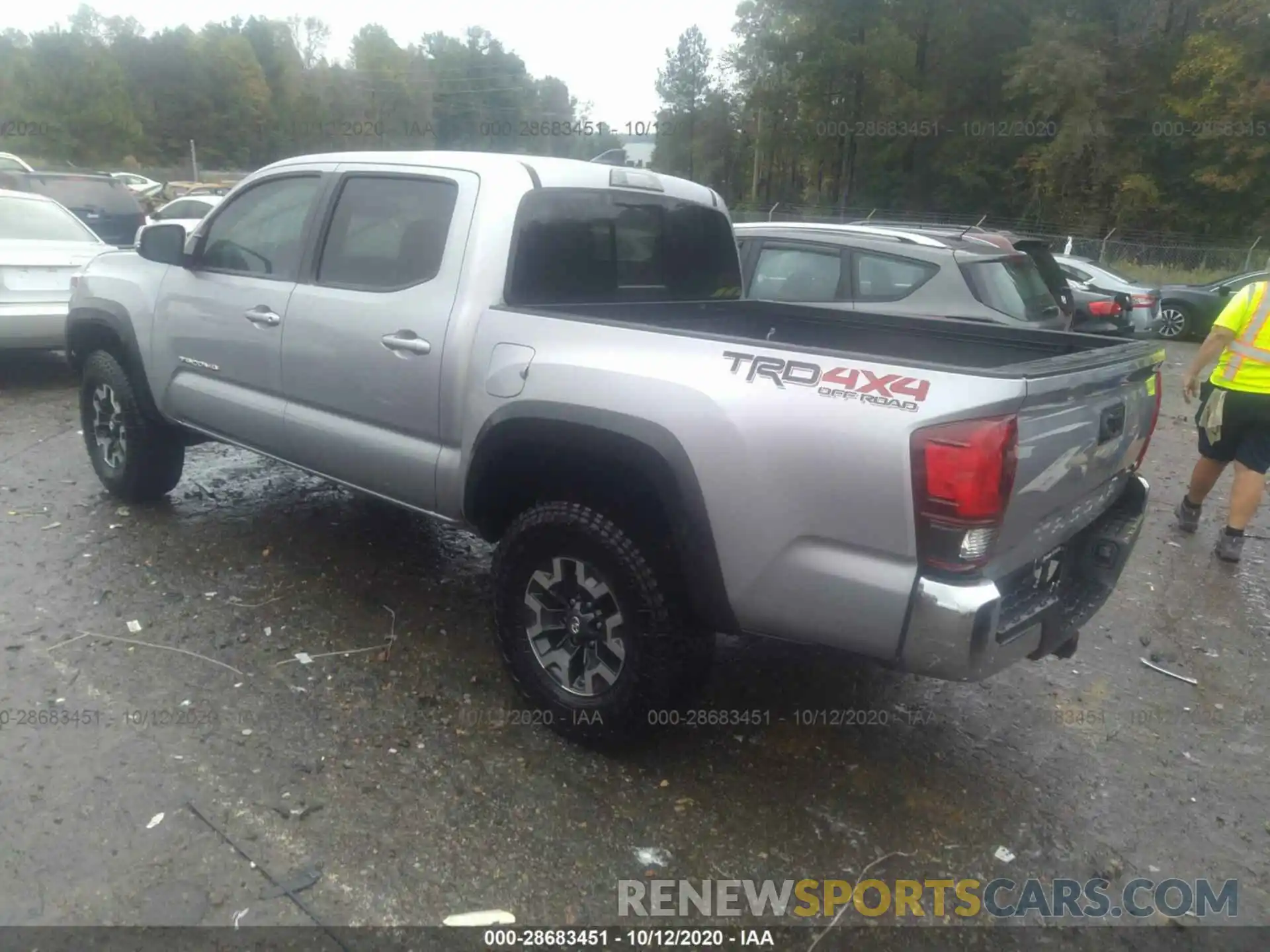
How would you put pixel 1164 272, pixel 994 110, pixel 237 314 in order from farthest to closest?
pixel 994 110 → pixel 1164 272 → pixel 237 314

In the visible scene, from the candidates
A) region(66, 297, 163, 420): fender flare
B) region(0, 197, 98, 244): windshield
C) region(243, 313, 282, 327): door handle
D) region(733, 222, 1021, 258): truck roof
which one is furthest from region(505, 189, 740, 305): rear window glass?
region(0, 197, 98, 244): windshield

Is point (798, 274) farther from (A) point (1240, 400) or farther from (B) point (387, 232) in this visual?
(B) point (387, 232)

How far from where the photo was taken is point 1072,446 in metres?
2.64

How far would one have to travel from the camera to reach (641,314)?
4004mm

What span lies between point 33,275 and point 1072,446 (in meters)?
8.20

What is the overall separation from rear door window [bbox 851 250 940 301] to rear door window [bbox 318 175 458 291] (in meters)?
3.88

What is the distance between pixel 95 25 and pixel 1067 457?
104054 mm

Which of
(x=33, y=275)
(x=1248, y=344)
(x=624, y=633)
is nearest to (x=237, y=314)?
(x=624, y=633)

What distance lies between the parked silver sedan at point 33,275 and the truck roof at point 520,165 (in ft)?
14.8

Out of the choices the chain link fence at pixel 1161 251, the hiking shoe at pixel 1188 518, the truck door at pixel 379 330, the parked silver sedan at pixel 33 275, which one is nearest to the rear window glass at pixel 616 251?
the truck door at pixel 379 330

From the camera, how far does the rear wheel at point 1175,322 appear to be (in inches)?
656

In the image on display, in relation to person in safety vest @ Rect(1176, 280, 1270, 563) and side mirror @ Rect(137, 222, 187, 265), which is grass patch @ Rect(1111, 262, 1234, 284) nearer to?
person in safety vest @ Rect(1176, 280, 1270, 563)

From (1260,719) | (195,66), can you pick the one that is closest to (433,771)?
(1260,719)

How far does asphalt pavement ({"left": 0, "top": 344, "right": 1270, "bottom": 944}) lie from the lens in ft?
8.64
